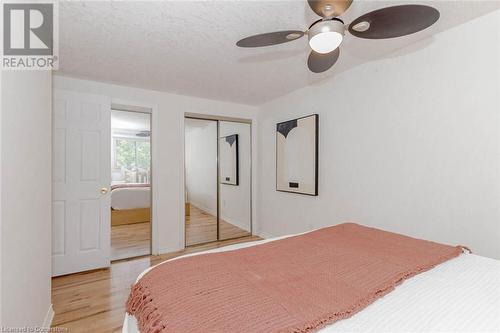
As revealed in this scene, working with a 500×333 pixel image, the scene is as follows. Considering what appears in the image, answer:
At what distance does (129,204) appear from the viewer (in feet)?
15.5

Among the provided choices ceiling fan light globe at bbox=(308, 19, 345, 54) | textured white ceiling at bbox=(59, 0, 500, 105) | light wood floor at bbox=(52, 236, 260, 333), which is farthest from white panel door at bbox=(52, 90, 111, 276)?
ceiling fan light globe at bbox=(308, 19, 345, 54)

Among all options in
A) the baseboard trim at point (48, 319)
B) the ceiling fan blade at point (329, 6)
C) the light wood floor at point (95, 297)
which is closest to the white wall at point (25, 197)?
the baseboard trim at point (48, 319)

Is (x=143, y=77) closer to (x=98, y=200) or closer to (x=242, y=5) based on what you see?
(x=98, y=200)

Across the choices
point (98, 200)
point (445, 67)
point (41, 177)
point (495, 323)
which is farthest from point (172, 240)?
point (445, 67)

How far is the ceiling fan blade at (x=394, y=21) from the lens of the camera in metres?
1.10

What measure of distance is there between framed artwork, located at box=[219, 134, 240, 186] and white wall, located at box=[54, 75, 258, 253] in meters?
0.75

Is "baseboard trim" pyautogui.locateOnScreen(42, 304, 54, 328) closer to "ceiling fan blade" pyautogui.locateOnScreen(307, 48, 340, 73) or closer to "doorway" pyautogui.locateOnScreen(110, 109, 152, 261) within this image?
"doorway" pyautogui.locateOnScreen(110, 109, 152, 261)

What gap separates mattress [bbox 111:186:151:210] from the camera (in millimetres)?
4629

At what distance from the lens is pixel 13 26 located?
45.6 inches

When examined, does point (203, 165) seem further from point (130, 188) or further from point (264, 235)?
point (130, 188)

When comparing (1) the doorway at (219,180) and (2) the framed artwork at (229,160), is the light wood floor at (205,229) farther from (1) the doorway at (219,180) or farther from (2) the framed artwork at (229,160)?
(2) the framed artwork at (229,160)

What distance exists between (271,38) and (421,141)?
1.61m

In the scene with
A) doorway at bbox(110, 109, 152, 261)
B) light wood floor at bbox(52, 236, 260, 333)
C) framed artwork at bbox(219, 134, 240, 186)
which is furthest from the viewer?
framed artwork at bbox(219, 134, 240, 186)

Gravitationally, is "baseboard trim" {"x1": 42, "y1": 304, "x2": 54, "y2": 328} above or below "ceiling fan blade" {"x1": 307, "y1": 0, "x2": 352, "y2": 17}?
below
